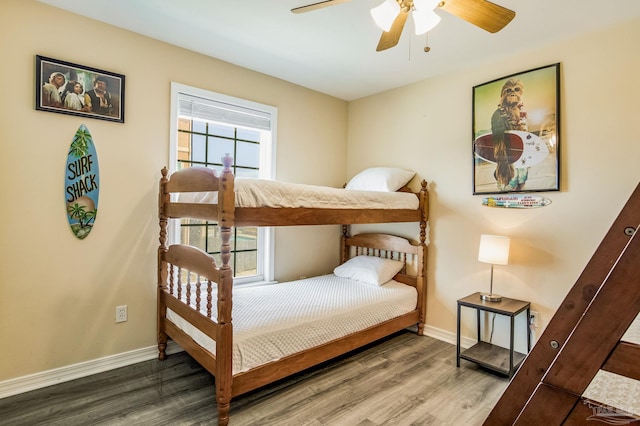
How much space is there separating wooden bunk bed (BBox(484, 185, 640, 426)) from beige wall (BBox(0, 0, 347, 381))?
2562 millimetres

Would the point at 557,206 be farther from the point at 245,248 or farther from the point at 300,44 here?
the point at 245,248

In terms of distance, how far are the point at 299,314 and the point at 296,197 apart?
2.72 feet

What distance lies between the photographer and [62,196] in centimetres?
230

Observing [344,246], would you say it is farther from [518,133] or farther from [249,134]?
[518,133]

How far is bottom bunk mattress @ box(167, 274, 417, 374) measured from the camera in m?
→ 2.11

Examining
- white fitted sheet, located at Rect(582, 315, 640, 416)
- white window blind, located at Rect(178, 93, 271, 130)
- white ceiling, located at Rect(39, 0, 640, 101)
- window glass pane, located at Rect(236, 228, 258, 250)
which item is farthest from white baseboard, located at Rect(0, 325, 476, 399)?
white fitted sheet, located at Rect(582, 315, 640, 416)

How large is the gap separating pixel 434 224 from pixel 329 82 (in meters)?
1.79

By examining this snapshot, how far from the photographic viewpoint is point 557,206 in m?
2.56

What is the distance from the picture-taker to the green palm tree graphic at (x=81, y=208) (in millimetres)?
2330

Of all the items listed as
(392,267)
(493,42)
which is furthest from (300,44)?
(392,267)

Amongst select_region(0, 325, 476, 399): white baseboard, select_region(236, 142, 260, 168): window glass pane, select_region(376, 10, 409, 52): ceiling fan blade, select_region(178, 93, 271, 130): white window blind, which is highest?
select_region(376, 10, 409, 52): ceiling fan blade

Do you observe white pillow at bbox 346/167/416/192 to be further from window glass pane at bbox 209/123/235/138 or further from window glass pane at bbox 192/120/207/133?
window glass pane at bbox 192/120/207/133

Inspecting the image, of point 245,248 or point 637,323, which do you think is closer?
point 637,323

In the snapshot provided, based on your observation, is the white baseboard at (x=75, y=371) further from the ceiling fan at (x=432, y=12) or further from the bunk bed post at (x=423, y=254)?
the ceiling fan at (x=432, y=12)
